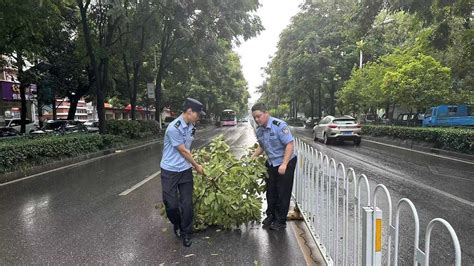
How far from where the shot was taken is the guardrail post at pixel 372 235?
251cm

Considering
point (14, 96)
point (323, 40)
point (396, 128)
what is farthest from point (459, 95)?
point (14, 96)

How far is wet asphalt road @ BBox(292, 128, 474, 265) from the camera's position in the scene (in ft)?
14.6

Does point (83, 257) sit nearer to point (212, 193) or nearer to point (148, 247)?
point (148, 247)

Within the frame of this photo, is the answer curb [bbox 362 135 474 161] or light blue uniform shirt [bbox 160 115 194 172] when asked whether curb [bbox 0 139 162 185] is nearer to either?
light blue uniform shirt [bbox 160 115 194 172]

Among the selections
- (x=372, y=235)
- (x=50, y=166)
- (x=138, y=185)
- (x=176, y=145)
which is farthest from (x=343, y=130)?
(x=372, y=235)

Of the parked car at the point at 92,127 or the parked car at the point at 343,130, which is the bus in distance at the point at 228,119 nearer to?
the parked car at the point at 92,127

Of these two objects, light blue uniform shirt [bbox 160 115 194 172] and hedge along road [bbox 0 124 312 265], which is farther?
light blue uniform shirt [bbox 160 115 194 172]

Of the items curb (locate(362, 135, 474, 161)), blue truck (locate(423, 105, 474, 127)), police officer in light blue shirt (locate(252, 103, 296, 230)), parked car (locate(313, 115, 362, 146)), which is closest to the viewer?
police officer in light blue shirt (locate(252, 103, 296, 230))

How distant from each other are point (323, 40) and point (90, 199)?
92.4 feet

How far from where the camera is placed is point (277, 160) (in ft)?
16.3

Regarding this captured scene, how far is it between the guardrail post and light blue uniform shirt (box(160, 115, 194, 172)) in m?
2.41

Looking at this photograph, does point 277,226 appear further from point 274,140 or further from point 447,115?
point 447,115

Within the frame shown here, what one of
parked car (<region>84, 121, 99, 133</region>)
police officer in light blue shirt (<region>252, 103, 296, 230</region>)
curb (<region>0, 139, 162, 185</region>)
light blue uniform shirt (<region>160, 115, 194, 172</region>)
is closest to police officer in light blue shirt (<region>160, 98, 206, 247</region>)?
light blue uniform shirt (<region>160, 115, 194, 172</region>)

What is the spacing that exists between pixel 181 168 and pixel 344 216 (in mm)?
1996
